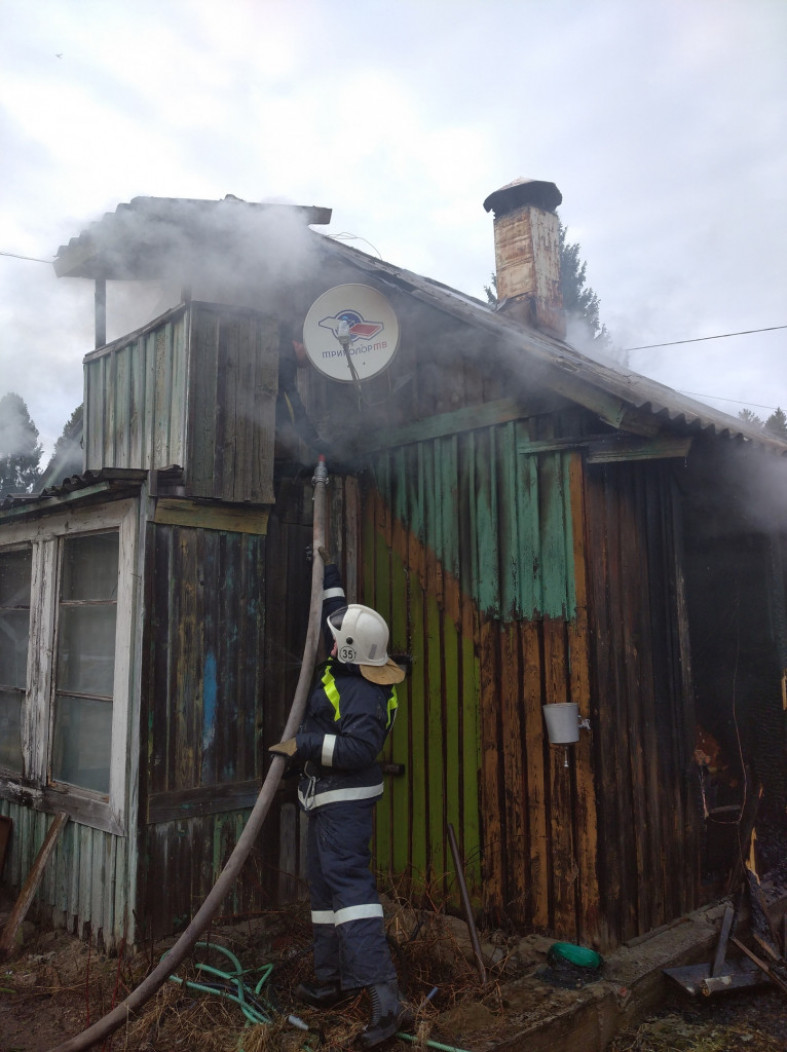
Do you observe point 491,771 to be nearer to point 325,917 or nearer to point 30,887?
point 325,917

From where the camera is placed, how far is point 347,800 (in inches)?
170

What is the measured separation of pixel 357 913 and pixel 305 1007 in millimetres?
727

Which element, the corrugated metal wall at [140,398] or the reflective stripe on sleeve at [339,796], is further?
the corrugated metal wall at [140,398]

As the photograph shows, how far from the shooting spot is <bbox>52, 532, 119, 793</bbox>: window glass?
5.59m

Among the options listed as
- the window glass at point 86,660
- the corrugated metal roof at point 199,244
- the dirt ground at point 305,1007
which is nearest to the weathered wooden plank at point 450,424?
the corrugated metal roof at point 199,244

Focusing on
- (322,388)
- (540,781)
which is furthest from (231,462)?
(540,781)

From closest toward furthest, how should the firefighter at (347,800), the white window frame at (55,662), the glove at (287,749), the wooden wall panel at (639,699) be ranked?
the firefighter at (347,800) < the glove at (287,749) < the wooden wall panel at (639,699) < the white window frame at (55,662)

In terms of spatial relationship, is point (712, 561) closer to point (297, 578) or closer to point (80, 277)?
point (297, 578)

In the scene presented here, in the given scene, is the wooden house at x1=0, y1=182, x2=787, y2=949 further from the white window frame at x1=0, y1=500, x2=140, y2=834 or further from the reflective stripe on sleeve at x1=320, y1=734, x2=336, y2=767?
the reflective stripe on sleeve at x1=320, y1=734, x2=336, y2=767

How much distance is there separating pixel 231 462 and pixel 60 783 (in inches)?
111

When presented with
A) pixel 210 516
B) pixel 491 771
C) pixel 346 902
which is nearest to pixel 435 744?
pixel 491 771

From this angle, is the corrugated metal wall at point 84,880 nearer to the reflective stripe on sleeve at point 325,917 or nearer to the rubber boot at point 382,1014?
the reflective stripe on sleeve at point 325,917

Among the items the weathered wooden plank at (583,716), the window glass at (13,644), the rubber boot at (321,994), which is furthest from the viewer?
the window glass at (13,644)

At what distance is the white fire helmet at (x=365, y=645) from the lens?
446cm
